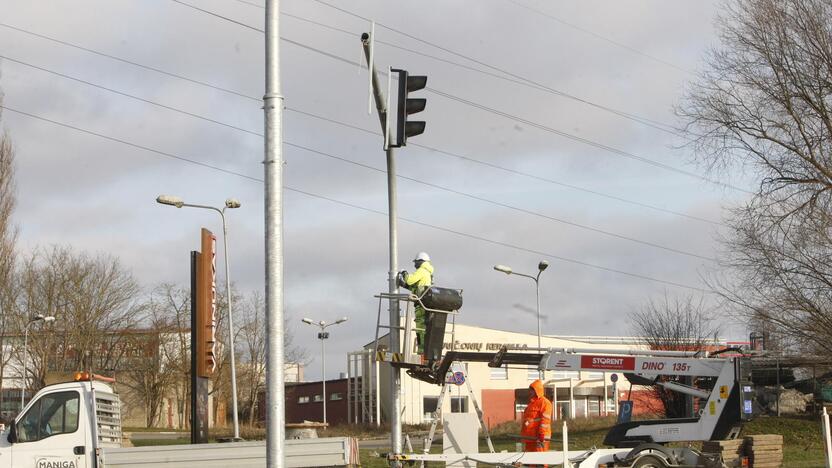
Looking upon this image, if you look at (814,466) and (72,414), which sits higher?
(72,414)

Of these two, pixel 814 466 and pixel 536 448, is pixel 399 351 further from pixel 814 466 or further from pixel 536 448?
pixel 814 466

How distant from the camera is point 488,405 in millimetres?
69438

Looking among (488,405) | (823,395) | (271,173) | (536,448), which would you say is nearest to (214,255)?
(536,448)

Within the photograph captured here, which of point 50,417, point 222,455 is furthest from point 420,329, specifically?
point 50,417

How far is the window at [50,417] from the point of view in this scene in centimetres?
1555

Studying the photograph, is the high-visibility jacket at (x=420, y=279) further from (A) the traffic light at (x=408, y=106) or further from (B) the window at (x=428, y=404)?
(B) the window at (x=428, y=404)

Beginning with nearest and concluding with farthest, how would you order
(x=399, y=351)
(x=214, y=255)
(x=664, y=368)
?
1. (x=399, y=351)
2. (x=664, y=368)
3. (x=214, y=255)

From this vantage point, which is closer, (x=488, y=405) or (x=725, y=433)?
(x=725, y=433)

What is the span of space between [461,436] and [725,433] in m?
4.24

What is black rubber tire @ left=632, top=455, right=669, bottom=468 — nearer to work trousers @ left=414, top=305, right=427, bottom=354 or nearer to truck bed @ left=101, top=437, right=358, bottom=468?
work trousers @ left=414, top=305, right=427, bottom=354

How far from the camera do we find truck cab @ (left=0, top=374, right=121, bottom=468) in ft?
50.5

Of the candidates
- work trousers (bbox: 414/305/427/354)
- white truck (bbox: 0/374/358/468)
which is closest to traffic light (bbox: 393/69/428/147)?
work trousers (bbox: 414/305/427/354)

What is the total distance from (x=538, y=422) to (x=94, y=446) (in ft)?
22.5

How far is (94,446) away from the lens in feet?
51.0
